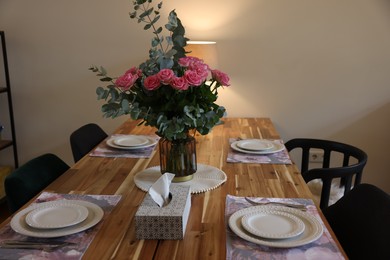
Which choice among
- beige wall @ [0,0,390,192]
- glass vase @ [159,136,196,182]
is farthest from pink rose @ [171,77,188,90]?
beige wall @ [0,0,390,192]

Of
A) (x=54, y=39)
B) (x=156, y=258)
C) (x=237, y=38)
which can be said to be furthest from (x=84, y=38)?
(x=156, y=258)

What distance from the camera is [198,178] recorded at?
1.71m

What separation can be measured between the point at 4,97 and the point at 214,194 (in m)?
2.31

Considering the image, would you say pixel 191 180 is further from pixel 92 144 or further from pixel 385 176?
pixel 385 176

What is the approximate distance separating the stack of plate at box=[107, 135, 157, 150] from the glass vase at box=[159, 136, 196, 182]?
1.65 feet

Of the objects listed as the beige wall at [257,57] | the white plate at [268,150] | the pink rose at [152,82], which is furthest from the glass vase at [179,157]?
the beige wall at [257,57]

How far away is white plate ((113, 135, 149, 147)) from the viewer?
2148mm

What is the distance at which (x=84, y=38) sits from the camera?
9.96 feet

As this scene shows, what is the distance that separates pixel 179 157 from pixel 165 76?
0.36 meters

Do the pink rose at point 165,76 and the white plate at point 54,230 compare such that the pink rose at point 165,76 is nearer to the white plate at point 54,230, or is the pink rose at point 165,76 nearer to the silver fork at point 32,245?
the white plate at point 54,230

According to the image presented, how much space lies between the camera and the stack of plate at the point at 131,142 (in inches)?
83.0

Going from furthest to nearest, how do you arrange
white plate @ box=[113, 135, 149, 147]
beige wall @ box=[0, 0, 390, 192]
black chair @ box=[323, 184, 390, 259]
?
beige wall @ box=[0, 0, 390, 192] < white plate @ box=[113, 135, 149, 147] < black chair @ box=[323, 184, 390, 259]

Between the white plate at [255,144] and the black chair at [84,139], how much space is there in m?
0.84

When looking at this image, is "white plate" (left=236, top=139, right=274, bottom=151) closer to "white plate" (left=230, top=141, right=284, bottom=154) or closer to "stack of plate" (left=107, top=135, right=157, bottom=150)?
"white plate" (left=230, top=141, right=284, bottom=154)
